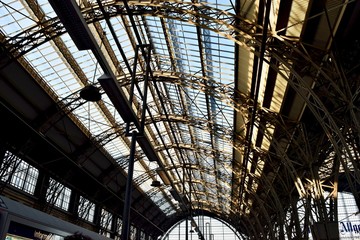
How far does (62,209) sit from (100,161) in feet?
21.0

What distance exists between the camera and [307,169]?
21172 mm

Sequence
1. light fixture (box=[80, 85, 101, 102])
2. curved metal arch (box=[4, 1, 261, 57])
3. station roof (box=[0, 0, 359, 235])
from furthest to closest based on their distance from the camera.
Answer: curved metal arch (box=[4, 1, 261, 57]), station roof (box=[0, 0, 359, 235]), light fixture (box=[80, 85, 101, 102])

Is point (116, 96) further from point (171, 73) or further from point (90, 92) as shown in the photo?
point (171, 73)

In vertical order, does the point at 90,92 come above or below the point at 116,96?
above

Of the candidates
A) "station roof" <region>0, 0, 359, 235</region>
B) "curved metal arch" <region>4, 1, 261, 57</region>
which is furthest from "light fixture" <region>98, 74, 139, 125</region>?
"curved metal arch" <region>4, 1, 261, 57</region>

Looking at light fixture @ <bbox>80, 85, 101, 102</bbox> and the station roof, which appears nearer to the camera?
light fixture @ <bbox>80, 85, 101, 102</bbox>

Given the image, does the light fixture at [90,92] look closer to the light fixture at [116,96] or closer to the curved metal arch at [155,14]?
the light fixture at [116,96]

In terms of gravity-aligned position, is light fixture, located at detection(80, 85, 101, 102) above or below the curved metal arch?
below

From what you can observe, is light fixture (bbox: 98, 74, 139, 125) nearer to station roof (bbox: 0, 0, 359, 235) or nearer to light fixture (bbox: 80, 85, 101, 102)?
station roof (bbox: 0, 0, 359, 235)

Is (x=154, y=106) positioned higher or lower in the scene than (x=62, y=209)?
higher

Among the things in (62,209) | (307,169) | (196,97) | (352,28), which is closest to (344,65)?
(352,28)

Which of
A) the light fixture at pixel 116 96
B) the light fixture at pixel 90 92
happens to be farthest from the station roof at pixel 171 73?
the light fixture at pixel 90 92

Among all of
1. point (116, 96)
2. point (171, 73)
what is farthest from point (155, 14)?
point (116, 96)

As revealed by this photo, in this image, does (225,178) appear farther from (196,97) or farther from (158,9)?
(158,9)
